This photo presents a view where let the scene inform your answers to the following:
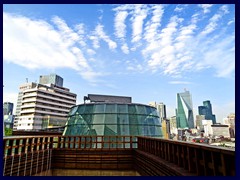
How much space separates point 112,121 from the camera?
11359mm

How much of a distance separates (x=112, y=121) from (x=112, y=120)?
8cm

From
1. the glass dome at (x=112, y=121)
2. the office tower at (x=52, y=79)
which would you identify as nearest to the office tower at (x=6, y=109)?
the glass dome at (x=112, y=121)

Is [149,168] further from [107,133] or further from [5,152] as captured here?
[107,133]

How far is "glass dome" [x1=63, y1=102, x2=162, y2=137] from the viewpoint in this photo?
11039 millimetres

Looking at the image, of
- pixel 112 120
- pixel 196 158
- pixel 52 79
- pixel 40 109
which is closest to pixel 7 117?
pixel 40 109

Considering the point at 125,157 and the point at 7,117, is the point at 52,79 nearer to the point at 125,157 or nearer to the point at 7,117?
the point at 7,117

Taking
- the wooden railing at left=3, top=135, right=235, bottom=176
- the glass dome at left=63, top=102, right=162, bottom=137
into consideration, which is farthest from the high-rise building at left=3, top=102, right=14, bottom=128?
the glass dome at left=63, top=102, right=162, bottom=137

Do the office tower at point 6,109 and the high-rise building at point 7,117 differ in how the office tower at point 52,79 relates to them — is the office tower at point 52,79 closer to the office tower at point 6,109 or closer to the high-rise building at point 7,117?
the office tower at point 6,109

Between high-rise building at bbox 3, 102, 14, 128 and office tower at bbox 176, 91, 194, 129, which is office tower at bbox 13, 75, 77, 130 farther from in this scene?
office tower at bbox 176, 91, 194, 129

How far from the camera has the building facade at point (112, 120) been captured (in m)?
11.1

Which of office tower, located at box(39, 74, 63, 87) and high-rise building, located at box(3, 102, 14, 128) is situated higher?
office tower, located at box(39, 74, 63, 87)

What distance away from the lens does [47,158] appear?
7.76m
